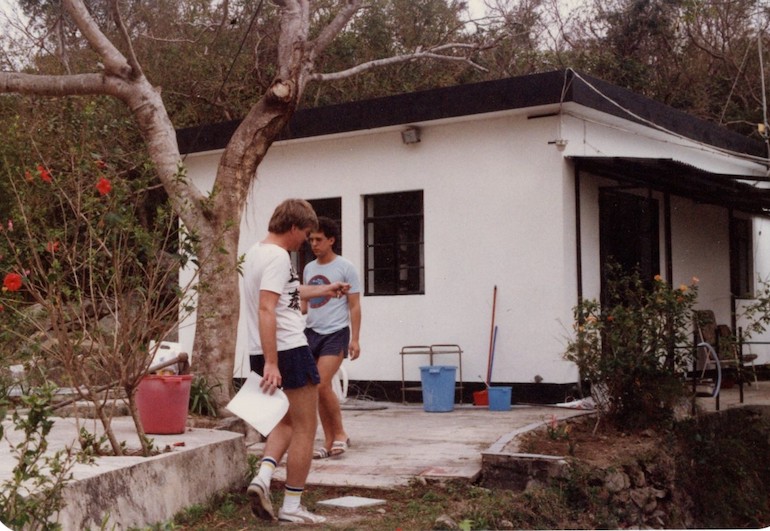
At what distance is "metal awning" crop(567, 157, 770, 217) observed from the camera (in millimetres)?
9648

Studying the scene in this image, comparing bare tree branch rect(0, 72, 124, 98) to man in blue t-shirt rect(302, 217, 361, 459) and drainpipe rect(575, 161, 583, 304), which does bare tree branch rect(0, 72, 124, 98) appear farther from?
drainpipe rect(575, 161, 583, 304)

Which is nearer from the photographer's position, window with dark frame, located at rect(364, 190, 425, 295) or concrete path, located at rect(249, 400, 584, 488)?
concrete path, located at rect(249, 400, 584, 488)

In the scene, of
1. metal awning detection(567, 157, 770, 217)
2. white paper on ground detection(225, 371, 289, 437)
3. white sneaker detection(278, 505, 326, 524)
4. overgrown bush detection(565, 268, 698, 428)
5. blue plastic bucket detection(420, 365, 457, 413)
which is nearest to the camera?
white paper on ground detection(225, 371, 289, 437)

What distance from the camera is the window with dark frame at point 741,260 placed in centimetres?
1387

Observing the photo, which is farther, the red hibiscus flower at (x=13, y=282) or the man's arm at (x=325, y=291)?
the man's arm at (x=325, y=291)

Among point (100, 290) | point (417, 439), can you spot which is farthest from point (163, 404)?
point (417, 439)

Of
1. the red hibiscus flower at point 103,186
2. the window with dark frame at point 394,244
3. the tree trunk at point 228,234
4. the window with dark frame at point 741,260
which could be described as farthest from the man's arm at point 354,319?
the window with dark frame at point 741,260

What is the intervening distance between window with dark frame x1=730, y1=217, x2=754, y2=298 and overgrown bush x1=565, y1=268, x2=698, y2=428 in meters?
6.86

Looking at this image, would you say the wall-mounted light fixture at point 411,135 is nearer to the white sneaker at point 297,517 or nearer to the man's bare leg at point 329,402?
the man's bare leg at point 329,402

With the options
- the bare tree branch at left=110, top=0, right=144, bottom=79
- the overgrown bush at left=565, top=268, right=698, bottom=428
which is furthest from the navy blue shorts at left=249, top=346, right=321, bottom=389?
the bare tree branch at left=110, top=0, right=144, bottom=79

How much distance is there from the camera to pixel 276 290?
15.4 ft

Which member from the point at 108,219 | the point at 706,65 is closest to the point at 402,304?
the point at 108,219

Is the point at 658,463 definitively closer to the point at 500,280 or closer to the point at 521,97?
the point at 500,280

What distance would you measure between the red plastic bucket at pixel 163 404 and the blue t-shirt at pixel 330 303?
3.56 feet
